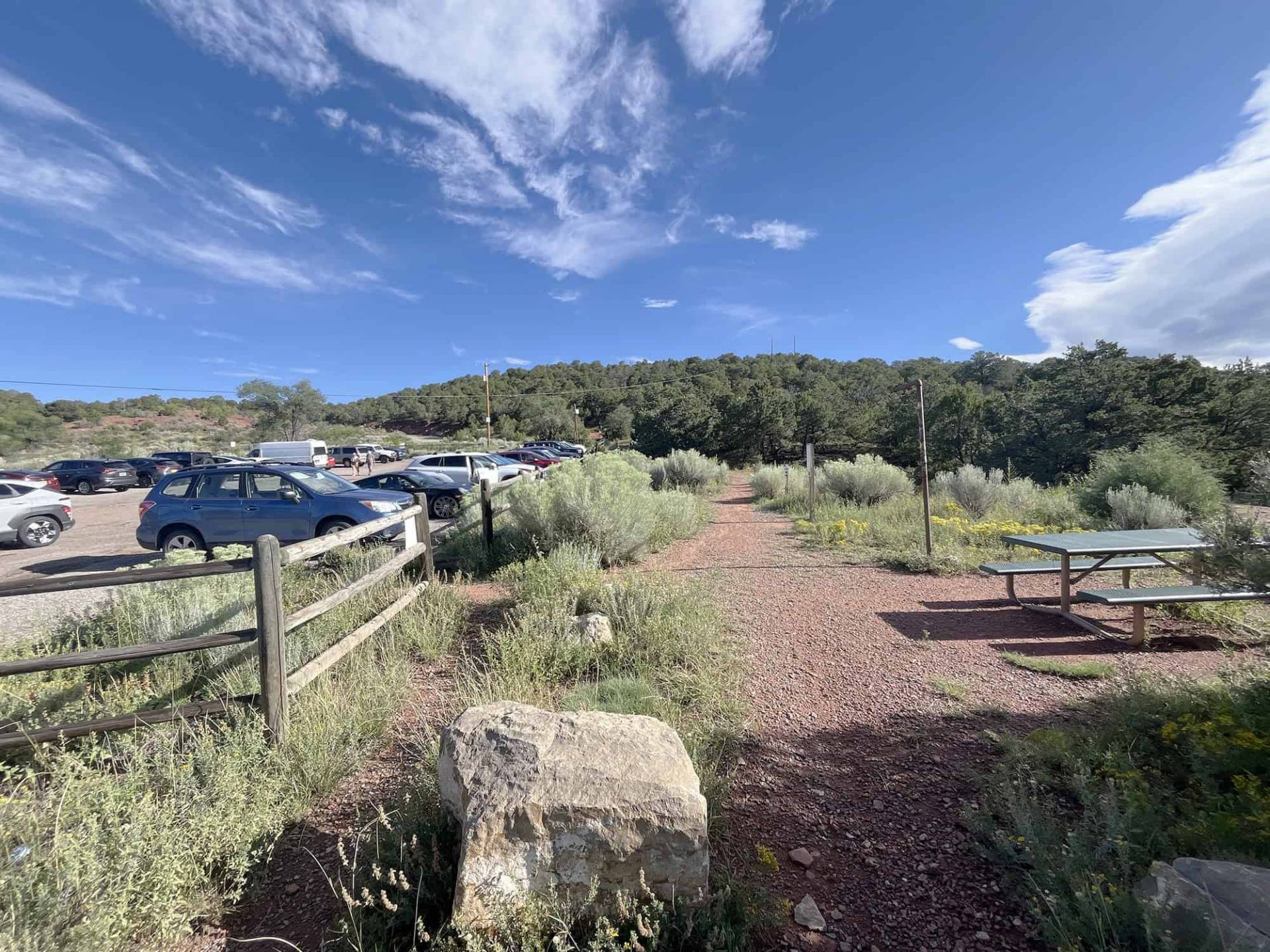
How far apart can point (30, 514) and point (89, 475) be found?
655 inches

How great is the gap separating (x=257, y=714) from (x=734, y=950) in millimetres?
2715

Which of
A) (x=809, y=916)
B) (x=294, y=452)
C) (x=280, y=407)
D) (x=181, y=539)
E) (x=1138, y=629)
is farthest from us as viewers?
(x=280, y=407)

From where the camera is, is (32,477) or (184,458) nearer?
(32,477)

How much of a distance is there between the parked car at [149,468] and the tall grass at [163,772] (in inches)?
1099

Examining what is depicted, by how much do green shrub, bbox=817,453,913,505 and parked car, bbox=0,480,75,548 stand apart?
17.4 metres

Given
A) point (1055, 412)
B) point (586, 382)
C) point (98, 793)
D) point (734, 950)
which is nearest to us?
point (734, 950)

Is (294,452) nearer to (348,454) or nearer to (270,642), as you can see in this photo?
(348,454)

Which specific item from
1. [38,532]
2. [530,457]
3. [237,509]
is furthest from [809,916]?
[530,457]

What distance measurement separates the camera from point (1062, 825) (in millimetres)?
2156

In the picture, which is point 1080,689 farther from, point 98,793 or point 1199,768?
point 98,793

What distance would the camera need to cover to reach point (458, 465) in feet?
57.9

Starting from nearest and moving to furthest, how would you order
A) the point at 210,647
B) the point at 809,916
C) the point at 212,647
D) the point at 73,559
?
the point at 809,916 < the point at 210,647 < the point at 212,647 < the point at 73,559

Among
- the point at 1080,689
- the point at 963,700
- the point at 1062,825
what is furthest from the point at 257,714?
the point at 1080,689

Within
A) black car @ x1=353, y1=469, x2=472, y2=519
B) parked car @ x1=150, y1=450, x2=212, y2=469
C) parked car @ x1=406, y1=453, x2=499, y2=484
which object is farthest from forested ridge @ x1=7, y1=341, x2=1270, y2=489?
parked car @ x1=150, y1=450, x2=212, y2=469
